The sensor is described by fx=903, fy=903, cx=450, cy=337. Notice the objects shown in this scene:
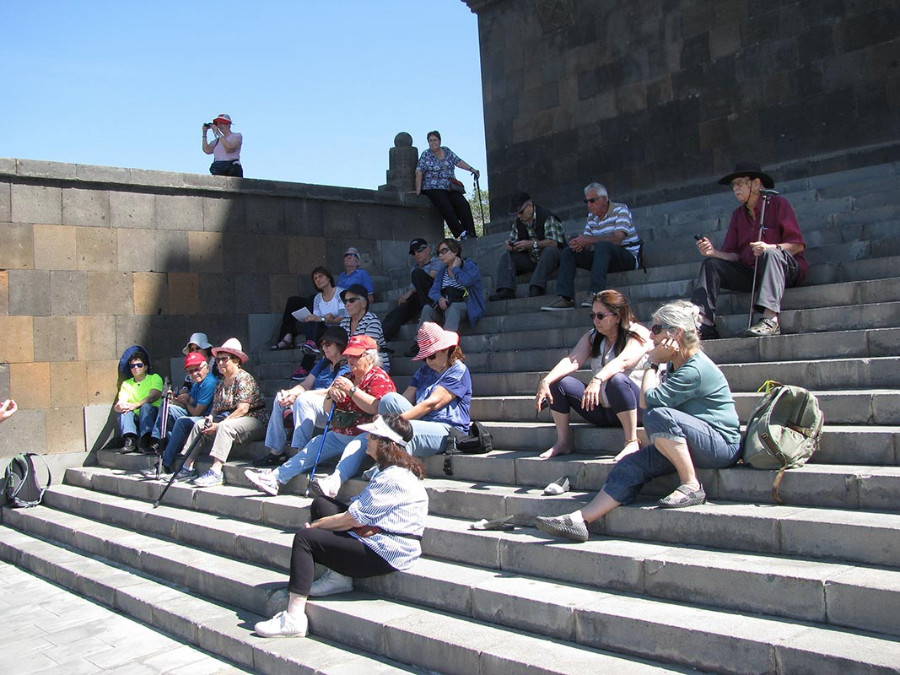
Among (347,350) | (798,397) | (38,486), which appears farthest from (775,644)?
(38,486)

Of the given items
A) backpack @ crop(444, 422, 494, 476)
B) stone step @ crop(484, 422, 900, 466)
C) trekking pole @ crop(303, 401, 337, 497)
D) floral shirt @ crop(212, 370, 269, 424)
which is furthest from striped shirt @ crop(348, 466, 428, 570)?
floral shirt @ crop(212, 370, 269, 424)

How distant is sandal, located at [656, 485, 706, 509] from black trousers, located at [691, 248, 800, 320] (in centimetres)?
212

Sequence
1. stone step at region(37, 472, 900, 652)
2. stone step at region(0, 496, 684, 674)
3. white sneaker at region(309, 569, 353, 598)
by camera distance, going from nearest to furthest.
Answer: stone step at region(37, 472, 900, 652) < stone step at region(0, 496, 684, 674) < white sneaker at region(309, 569, 353, 598)

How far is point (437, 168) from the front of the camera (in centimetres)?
1318

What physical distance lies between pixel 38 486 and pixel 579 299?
6.15 m

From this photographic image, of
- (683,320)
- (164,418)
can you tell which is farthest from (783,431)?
(164,418)

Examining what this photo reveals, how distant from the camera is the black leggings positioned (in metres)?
5.24

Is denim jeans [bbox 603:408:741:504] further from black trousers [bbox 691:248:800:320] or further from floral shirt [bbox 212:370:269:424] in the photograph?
floral shirt [bbox 212:370:269:424]

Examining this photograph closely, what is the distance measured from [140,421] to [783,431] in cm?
767

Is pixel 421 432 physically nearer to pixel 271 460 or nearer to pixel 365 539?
pixel 365 539

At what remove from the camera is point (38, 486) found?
32.2ft

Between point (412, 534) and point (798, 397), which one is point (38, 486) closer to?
point (412, 534)

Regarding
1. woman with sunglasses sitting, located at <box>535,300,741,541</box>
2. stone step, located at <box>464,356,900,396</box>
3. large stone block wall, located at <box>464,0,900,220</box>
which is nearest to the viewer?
woman with sunglasses sitting, located at <box>535,300,741,541</box>

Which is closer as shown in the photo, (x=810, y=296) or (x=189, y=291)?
(x=810, y=296)
